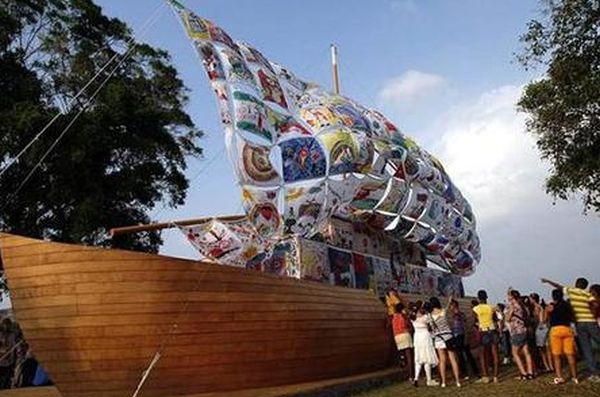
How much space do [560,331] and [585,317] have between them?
0.45 m

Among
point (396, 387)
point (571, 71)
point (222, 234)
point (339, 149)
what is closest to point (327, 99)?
point (339, 149)

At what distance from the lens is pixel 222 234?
1727cm

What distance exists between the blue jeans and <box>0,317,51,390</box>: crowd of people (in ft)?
36.7

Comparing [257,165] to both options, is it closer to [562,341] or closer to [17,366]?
[562,341]

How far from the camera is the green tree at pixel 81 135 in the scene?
19.7 m

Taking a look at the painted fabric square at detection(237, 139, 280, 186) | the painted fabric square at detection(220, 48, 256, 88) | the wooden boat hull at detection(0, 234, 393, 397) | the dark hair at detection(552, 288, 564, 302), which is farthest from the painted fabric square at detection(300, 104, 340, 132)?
the dark hair at detection(552, 288, 564, 302)

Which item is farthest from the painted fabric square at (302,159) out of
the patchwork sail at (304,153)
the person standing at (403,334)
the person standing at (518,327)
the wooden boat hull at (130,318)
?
the person standing at (518,327)

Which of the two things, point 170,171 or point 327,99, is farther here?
point 170,171

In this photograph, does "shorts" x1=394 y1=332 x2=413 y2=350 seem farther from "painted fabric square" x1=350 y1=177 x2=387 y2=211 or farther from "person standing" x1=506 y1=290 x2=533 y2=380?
"painted fabric square" x1=350 y1=177 x2=387 y2=211

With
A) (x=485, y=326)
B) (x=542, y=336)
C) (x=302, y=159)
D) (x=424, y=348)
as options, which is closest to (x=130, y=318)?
(x=424, y=348)

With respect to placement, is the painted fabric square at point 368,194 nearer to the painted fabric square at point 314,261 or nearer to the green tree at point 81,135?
the painted fabric square at point 314,261

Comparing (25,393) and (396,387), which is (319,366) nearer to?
(396,387)

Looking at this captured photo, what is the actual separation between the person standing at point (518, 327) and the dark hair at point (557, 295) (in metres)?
0.88

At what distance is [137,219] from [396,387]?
12.4 m
